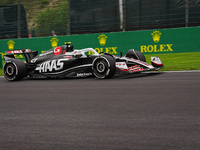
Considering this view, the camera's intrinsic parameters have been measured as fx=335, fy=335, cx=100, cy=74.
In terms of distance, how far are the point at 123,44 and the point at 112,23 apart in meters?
1.35

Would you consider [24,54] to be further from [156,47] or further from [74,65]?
[156,47]

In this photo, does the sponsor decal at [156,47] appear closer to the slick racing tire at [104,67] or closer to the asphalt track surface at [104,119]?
the slick racing tire at [104,67]

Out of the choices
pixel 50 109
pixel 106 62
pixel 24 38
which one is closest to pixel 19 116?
pixel 50 109

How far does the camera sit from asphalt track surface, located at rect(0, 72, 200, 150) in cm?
283

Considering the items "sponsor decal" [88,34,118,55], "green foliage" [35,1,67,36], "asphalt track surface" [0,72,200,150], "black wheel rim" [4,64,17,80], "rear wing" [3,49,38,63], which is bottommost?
"asphalt track surface" [0,72,200,150]

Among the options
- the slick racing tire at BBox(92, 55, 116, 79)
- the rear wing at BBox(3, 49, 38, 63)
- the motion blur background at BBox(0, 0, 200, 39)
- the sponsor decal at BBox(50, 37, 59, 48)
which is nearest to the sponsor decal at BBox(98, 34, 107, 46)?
the motion blur background at BBox(0, 0, 200, 39)

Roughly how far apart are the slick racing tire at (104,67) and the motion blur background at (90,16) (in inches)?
232

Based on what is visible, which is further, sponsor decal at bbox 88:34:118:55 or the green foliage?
the green foliage

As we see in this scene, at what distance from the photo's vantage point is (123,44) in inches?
514

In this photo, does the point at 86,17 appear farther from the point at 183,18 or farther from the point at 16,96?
the point at 16,96

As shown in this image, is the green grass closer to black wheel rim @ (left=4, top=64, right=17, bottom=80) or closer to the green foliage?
black wheel rim @ (left=4, top=64, right=17, bottom=80)

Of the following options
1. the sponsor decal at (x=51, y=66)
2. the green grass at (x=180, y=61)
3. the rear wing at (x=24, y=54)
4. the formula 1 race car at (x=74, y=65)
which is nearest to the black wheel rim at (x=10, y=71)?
the formula 1 race car at (x=74, y=65)

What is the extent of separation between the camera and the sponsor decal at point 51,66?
845 centimetres

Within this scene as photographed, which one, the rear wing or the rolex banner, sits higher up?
the rolex banner
